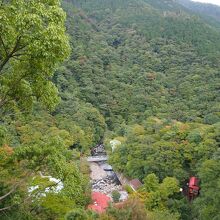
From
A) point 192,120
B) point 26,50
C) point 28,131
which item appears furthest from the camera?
point 192,120

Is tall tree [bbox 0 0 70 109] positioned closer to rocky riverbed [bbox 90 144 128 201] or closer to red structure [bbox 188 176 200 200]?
red structure [bbox 188 176 200 200]

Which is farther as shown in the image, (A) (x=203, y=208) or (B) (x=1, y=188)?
(A) (x=203, y=208)

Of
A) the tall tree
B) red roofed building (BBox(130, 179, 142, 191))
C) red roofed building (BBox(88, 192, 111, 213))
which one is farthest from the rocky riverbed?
the tall tree

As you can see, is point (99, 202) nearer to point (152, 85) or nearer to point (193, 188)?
point (193, 188)

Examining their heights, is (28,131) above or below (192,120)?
below

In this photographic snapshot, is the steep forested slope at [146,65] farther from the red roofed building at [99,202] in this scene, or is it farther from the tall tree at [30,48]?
the tall tree at [30,48]

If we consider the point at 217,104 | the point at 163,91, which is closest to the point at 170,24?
the point at 163,91

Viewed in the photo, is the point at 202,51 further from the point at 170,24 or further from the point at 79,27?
the point at 79,27
